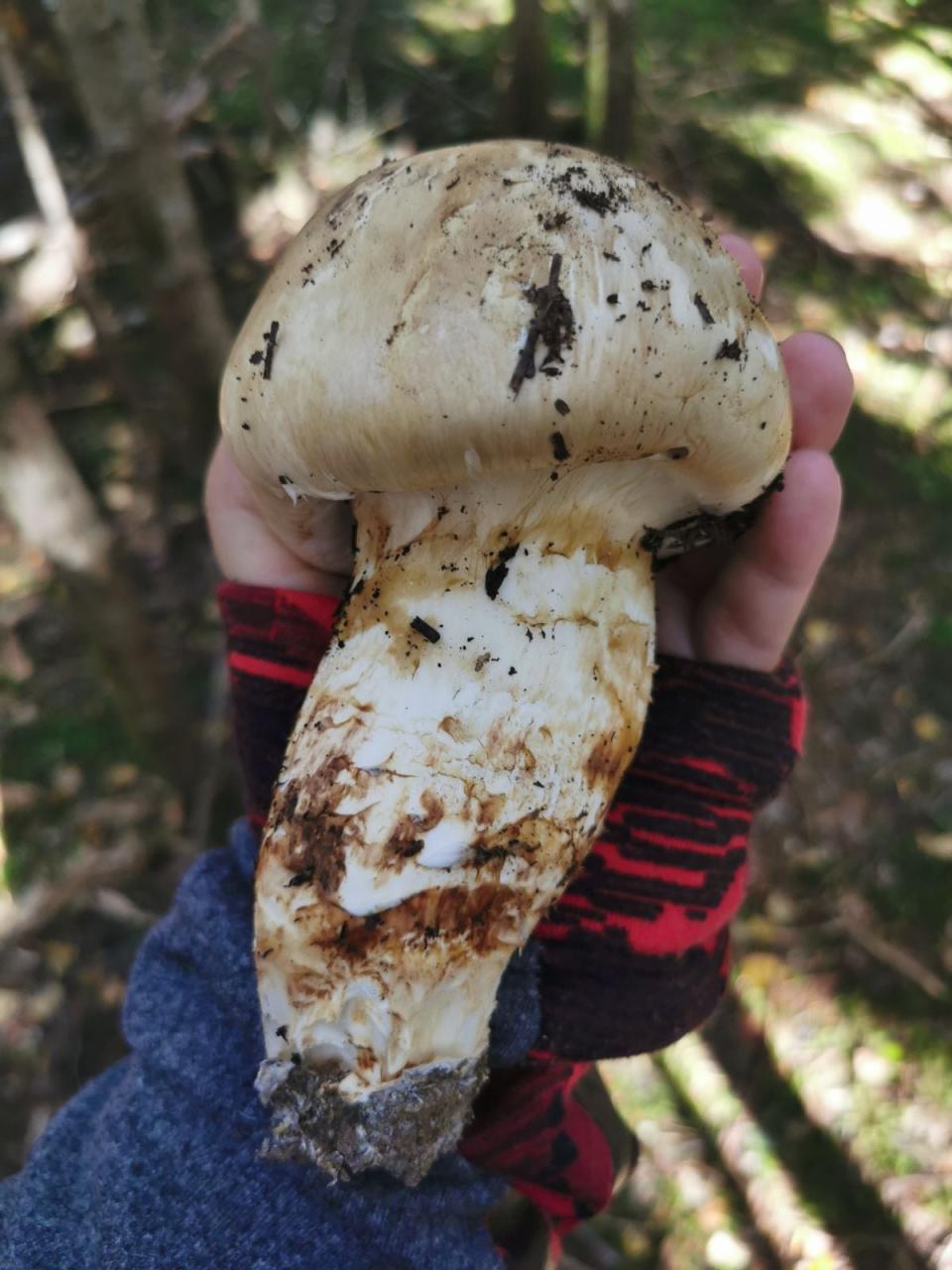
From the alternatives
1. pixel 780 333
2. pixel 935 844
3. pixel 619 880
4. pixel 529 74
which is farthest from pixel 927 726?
pixel 529 74

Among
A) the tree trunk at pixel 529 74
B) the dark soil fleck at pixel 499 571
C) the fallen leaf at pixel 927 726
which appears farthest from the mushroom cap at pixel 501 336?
the tree trunk at pixel 529 74

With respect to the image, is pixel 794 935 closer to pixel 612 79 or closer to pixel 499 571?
pixel 499 571

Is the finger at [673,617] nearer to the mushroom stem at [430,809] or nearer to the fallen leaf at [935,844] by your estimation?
the mushroom stem at [430,809]

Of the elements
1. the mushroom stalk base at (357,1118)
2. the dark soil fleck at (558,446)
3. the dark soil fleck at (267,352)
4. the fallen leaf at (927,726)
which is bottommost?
the fallen leaf at (927,726)

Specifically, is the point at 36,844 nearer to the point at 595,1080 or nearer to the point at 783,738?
the point at 595,1080

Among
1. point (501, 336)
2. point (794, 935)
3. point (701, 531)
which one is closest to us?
point (501, 336)

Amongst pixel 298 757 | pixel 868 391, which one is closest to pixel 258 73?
pixel 868 391
